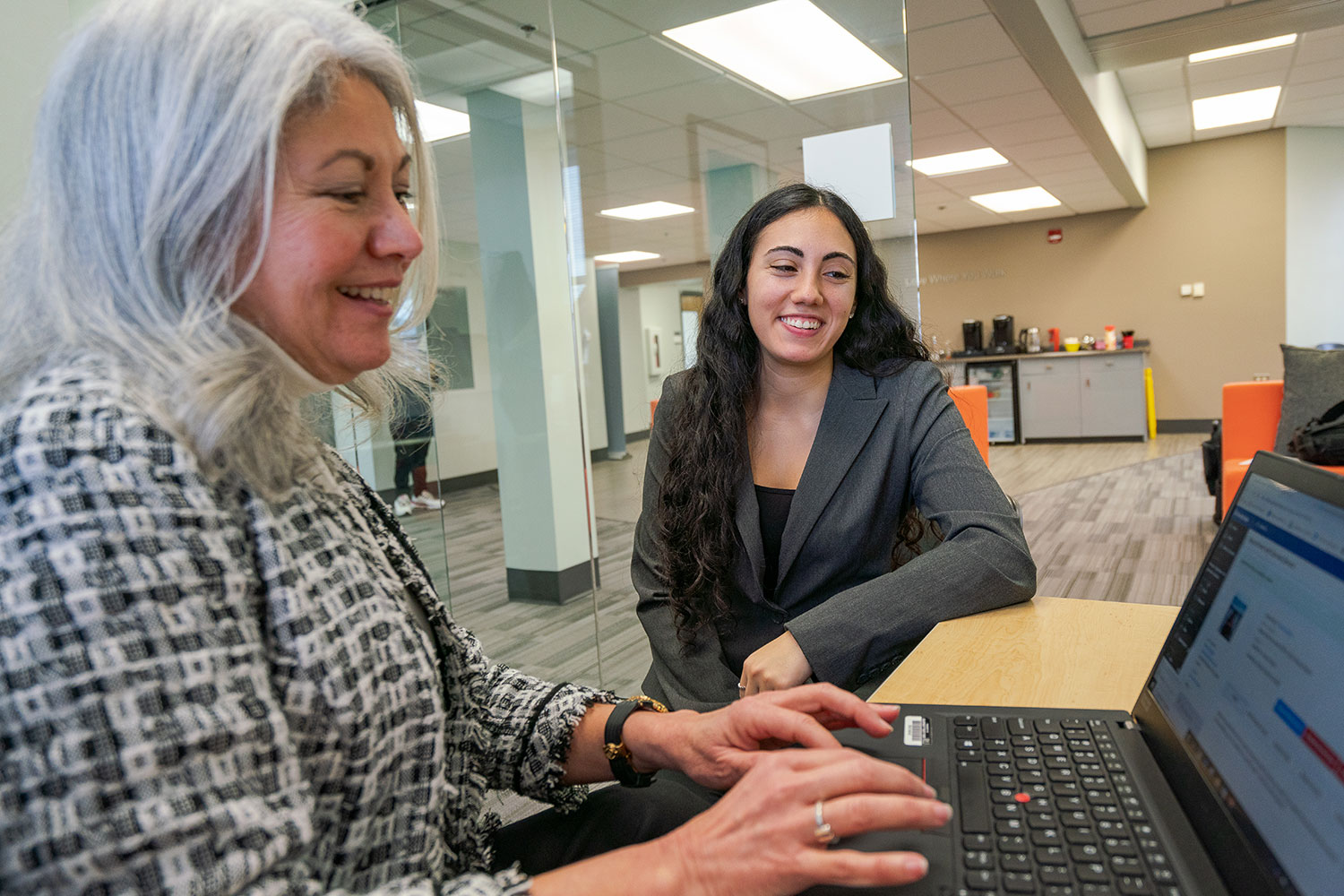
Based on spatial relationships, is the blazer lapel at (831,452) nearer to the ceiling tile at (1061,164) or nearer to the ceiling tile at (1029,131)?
the ceiling tile at (1029,131)

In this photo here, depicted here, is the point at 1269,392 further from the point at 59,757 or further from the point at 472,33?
the point at 59,757

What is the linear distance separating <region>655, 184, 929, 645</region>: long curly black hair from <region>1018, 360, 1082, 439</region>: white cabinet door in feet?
28.8

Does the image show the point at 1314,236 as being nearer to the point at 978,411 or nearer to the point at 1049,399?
the point at 1049,399

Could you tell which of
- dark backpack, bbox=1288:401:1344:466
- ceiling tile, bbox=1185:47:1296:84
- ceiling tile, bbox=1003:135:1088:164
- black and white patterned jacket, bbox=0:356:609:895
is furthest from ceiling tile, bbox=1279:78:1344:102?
black and white patterned jacket, bbox=0:356:609:895

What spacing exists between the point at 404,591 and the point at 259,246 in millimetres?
340

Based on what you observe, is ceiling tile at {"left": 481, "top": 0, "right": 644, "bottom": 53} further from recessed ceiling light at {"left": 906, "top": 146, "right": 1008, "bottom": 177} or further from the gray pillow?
recessed ceiling light at {"left": 906, "top": 146, "right": 1008, "bottom": 177}

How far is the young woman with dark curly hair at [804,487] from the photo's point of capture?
117cm

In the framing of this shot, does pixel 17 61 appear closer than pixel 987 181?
Yes

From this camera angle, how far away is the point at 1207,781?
602mm

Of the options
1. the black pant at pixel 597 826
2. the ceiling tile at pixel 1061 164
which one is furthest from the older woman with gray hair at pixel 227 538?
the ceiling tile at pixel 1061 164

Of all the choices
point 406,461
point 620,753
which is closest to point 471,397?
point 406,461

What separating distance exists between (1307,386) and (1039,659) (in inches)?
163

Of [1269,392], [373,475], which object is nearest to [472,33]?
[373,475]

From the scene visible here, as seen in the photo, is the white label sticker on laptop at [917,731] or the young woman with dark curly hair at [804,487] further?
the young woman with dark curly hair at [804,487]
